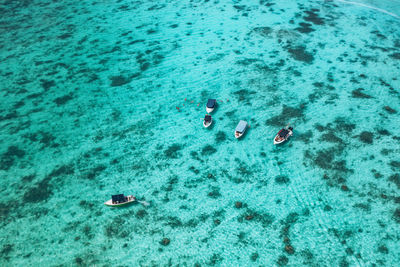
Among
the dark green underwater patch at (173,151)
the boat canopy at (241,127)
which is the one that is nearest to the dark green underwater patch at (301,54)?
the boat canopy at (241,127)

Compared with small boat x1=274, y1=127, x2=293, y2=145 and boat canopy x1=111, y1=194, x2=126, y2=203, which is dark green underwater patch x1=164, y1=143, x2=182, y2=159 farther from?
small boat x1=274, y1=127, x2=293, y2=145

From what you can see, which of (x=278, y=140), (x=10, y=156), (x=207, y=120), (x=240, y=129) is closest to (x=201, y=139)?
(x=207, y=120)

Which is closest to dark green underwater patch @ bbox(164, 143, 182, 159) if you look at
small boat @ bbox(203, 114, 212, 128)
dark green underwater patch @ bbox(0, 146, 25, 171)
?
small boat @ bbox(203, 114, 212, 128)

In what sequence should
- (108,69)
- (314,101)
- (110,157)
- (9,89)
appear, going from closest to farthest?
(110,157) → (314,101) → (9,89) → (108,69)

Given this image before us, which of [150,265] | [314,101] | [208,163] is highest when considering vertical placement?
[314,101]

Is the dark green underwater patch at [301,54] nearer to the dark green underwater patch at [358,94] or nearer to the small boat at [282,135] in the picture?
the dark green underwater patch at [358,94]

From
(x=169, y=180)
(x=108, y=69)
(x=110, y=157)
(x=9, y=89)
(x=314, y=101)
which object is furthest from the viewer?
(x=108, y=69)

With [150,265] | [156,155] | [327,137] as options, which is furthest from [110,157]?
[327,137]

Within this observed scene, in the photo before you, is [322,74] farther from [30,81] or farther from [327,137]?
[30,81]
